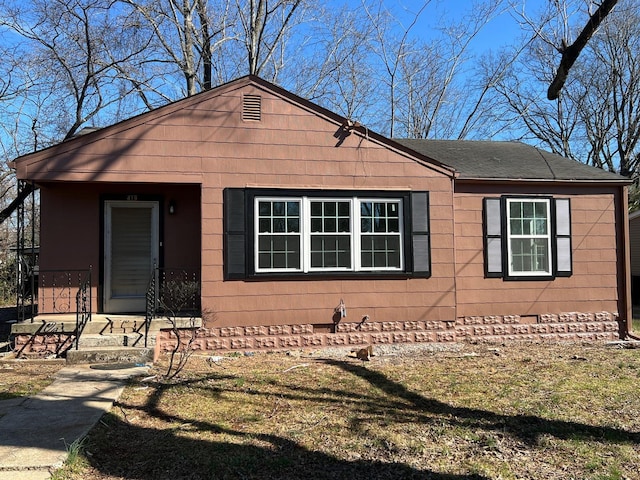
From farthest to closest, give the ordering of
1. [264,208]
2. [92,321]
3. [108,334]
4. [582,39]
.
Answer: [264,208] → [92,321] → [108,334] → [582,39]

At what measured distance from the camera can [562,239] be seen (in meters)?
8.66

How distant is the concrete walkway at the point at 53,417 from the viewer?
342cm

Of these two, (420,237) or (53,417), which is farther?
(420,237)

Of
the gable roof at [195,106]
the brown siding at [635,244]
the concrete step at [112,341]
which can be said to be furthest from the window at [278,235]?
the brown siding at [635,244]

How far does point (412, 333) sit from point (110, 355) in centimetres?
464

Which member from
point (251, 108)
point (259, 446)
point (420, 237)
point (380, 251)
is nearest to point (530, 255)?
point (420, 237)

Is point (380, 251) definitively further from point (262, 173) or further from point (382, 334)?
point (262, 173)

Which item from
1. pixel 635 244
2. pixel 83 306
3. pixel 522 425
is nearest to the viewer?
pixel 522 425

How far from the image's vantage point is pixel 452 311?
820 cm

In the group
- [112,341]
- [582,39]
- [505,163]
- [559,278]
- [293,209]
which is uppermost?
[582,39]

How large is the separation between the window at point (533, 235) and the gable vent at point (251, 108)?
419 cm

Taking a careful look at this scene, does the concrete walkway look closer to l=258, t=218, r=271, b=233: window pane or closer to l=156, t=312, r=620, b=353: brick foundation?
l=156, t=312, r=620, b=353: brick foundation

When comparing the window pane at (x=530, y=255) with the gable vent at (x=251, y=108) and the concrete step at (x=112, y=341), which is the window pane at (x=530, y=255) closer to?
the gable vent at (x=251, y=108)

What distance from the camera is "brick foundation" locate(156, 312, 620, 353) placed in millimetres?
7578
